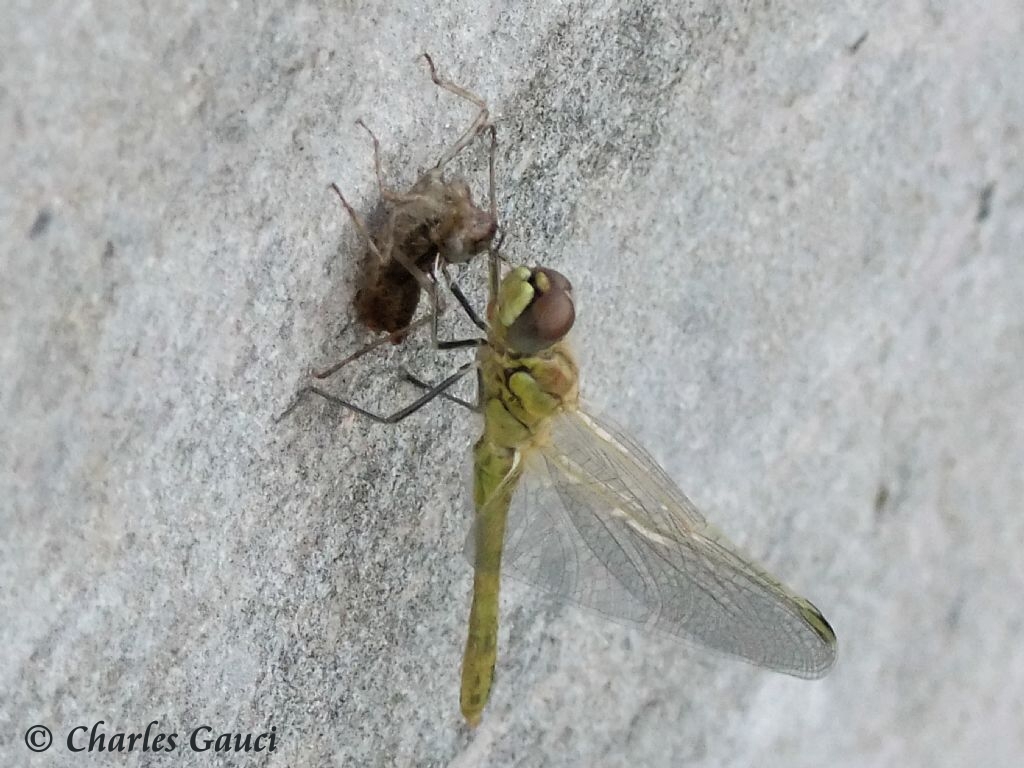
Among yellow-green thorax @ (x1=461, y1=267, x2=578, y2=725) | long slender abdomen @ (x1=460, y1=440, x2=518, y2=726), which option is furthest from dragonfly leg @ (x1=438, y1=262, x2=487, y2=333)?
long slender abdomen @ (x1=460, y1=440, x2=518, y2=726)

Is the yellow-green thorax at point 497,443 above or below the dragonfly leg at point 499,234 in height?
below

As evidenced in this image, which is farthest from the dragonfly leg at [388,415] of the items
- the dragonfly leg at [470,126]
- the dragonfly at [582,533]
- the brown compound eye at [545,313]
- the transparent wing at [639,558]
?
the dragonfly leg at [470,126]

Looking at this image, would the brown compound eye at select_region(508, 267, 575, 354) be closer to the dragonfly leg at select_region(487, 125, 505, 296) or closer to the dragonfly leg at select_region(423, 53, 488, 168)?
the dragonfly leg at select_region(487, 125, 505, 296)

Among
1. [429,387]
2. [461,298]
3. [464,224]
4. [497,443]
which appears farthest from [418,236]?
[497,443]

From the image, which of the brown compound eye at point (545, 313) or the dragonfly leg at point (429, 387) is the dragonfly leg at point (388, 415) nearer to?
the dragonfly leg at point (429, 387)

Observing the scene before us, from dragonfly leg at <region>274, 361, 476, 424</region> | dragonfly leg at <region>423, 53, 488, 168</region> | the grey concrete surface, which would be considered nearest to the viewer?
the grey concrete surface

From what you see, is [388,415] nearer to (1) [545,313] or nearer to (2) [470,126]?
(1) [545,313]

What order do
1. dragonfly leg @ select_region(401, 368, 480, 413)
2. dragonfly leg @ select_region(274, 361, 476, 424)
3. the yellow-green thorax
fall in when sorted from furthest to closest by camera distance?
the yellow-green thorax
dragonfly leg @ select_region(401, 368, 480, 413)
dragonfly leg @ select_region(274, 361, 476, 424)

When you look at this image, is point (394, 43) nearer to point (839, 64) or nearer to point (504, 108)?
point (504, 108)
